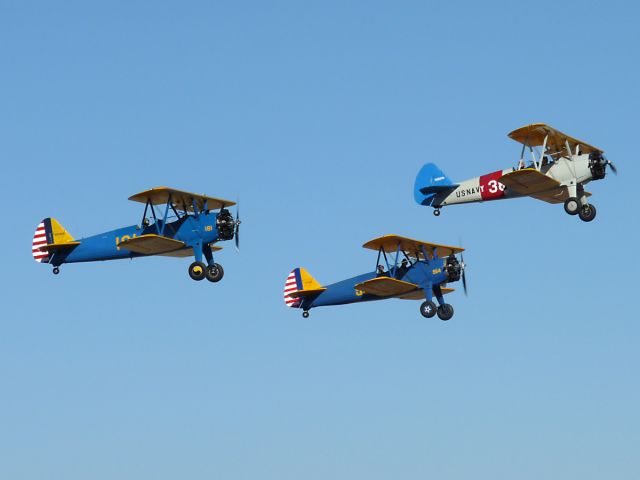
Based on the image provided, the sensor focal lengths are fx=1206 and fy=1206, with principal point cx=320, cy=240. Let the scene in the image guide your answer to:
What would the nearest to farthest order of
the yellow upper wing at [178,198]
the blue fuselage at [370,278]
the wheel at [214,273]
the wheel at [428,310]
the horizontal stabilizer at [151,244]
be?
the horizontal stabilizer at [151,244]
the yellow upper wing at [178,198]
the wheel at [214,273]
the wheel at [428,310]
the blue fuselage at [370,278]

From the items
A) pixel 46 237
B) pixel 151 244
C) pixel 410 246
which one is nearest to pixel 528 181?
pixel 410 246

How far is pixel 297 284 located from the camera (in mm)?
43281

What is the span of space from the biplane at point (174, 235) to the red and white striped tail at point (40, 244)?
0.85 metres

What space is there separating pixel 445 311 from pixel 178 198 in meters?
9.18

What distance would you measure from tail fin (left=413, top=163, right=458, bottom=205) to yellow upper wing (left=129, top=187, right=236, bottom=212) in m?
8.46

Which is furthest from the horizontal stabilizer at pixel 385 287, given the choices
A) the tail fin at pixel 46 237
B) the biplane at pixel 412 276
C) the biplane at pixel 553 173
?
the tail fin at pixel 46 237

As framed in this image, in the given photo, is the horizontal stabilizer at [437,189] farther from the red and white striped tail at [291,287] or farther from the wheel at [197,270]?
the wheel at [197,270]

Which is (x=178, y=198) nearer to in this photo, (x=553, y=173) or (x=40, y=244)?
(x=40, y=244)

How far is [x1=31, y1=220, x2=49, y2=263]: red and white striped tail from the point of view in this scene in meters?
38.3

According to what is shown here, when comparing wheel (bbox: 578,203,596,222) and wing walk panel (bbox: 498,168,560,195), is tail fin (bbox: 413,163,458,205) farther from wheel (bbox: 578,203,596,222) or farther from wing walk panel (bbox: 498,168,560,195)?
wheel (bbox: 578,203,596,222)

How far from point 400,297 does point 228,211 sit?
693 cm

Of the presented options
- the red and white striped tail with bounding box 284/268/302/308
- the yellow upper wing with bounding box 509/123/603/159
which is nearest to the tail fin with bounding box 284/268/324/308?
the red and white striped tail with bounding box 284/268/302/308

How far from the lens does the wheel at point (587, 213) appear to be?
126 ft

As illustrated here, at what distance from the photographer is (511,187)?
39062mm
